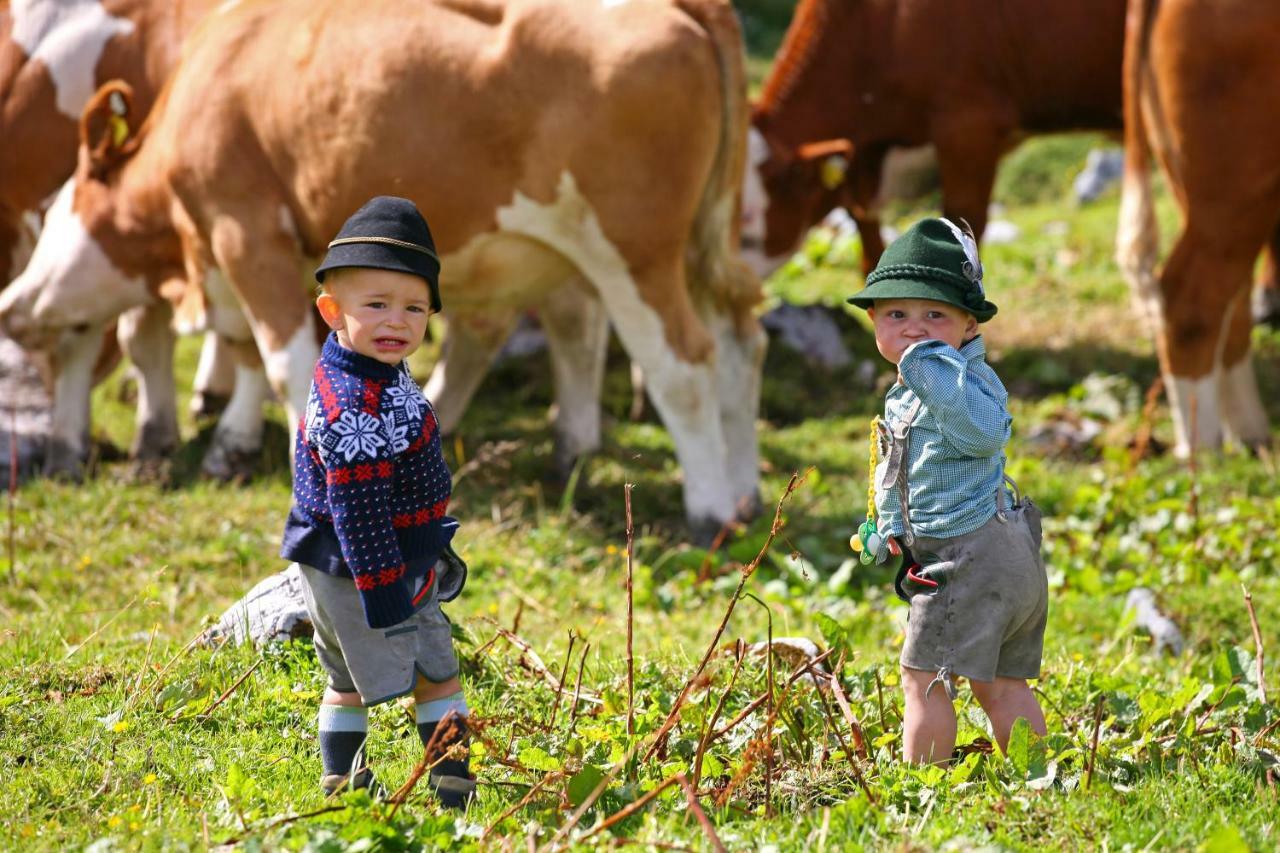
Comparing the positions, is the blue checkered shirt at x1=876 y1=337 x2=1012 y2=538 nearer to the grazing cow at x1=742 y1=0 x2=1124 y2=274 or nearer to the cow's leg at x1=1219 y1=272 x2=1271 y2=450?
the cow's leg at x1=1219 y1=272 x2=1271 y2=450

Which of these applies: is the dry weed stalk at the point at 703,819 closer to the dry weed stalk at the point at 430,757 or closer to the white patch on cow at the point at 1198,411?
the dry weed stalk at the point at 430,757

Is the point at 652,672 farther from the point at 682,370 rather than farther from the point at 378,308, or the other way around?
the point at 682,370

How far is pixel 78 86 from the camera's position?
784 cm

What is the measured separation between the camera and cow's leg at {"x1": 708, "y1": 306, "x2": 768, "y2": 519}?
6.81 m

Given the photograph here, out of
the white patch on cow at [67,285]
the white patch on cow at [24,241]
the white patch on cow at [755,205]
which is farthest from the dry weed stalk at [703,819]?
the white patch on cow at [755,205]

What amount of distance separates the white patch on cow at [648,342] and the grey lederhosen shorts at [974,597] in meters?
3.07

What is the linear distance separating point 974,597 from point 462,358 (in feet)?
15.6

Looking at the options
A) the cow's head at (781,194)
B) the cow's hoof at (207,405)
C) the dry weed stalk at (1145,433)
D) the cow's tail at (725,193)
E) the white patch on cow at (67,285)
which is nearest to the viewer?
the cow's tail at (725,193)

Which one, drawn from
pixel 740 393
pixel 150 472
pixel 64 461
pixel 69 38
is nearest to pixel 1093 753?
pixel 740 393

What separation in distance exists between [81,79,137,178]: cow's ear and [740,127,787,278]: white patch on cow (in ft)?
12.5

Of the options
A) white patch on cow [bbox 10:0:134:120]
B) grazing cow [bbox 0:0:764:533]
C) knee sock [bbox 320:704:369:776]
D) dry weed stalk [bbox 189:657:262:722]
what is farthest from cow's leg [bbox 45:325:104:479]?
knee sock [bbox 320:704:369:776]

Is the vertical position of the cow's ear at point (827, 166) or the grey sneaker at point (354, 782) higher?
the cow's ear at point (827, 166)

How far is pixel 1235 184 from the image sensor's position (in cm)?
688

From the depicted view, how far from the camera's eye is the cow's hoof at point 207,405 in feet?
27.7
